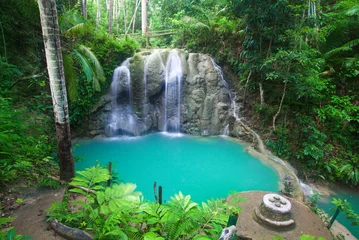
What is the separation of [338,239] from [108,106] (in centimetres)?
1050

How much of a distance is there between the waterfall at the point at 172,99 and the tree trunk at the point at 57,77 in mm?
7717

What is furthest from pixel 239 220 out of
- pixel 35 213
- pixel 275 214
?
pixel 35 213

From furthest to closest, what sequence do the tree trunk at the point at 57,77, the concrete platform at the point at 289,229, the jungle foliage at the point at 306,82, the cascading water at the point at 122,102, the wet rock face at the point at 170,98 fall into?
the wet rock face at the point at 170,98 → the cascading water at the point at 122,102 → the jungle foliage at the point at 306,82 → the concrete platform at the point at 289,229 → the tree trunk at the point at 57,77

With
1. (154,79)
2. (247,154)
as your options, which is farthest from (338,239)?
(154,79)

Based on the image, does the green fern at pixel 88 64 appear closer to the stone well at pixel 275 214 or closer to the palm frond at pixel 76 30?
the palm frond at pixel 76 30

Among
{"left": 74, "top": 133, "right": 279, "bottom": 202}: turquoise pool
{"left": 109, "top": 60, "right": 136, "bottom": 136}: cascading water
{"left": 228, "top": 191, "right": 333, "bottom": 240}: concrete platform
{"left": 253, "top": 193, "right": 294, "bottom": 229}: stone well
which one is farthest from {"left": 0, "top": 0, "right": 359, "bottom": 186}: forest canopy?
{"left": 253, "top": 193, "right": 294, "bottom": 229}: stone well

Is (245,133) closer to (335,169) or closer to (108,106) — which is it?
(335,169)

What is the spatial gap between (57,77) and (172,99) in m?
8.28

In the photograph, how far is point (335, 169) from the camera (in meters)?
7.28

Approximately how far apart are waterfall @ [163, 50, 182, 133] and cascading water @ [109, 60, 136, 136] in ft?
6.42

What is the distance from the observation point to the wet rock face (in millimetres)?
11211

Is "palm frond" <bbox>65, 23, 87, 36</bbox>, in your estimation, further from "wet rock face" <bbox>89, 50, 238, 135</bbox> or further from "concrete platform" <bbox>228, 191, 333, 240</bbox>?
"concrete platform" <bbox>228, 191, 333, 240</bbox>

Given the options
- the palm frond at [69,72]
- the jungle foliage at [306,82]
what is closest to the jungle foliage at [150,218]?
the palm frond at [69,72]

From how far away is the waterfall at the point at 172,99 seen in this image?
38.1ft
